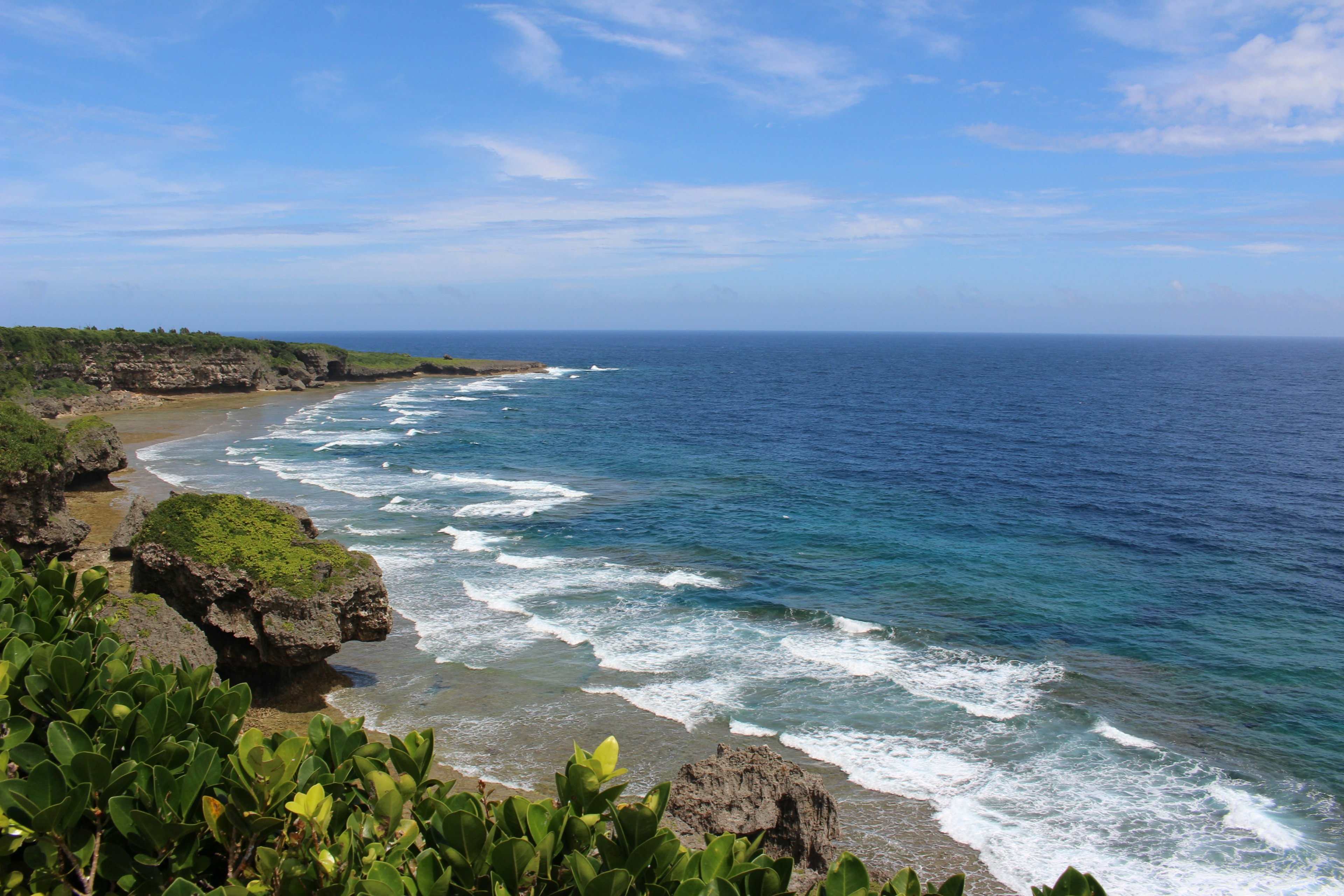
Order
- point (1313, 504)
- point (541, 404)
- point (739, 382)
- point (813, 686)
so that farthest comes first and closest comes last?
point (739, 382) → point (541, 404) → point (1313, 504) → point (813, 686)

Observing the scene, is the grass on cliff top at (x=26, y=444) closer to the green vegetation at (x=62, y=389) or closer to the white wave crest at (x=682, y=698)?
the white wave crest at (x=682, y=698)

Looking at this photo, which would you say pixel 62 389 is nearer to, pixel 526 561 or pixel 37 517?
pixel 37 517

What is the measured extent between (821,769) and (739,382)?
105 meters

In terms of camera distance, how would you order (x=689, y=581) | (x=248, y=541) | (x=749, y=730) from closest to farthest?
(x=248, y=541) < (x=749, y=730) < (x=689, y=581)

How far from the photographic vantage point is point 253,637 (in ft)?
59.1

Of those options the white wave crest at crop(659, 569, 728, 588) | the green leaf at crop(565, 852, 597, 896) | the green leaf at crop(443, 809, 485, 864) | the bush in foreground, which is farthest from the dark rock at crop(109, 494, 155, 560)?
the green leaf at crop(565, 852, 597, 896)

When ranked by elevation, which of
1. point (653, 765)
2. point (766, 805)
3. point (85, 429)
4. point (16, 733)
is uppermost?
point (85, 429)

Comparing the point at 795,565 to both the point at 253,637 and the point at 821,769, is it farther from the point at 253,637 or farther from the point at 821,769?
the point at 253,637

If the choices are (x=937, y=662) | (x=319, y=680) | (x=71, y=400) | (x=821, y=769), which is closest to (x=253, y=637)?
(x=319, y=680)

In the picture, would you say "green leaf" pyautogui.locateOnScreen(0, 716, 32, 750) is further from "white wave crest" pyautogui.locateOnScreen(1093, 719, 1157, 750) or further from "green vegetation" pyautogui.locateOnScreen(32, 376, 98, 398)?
"green vegetation" pyautogui.locateOnScreen(32, 376, 98, 398)

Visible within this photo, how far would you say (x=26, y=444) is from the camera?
25.0 metres

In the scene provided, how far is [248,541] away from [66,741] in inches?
511

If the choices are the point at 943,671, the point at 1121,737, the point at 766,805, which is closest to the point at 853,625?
the point at 943,671

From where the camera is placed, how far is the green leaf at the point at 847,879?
601 centimetres
